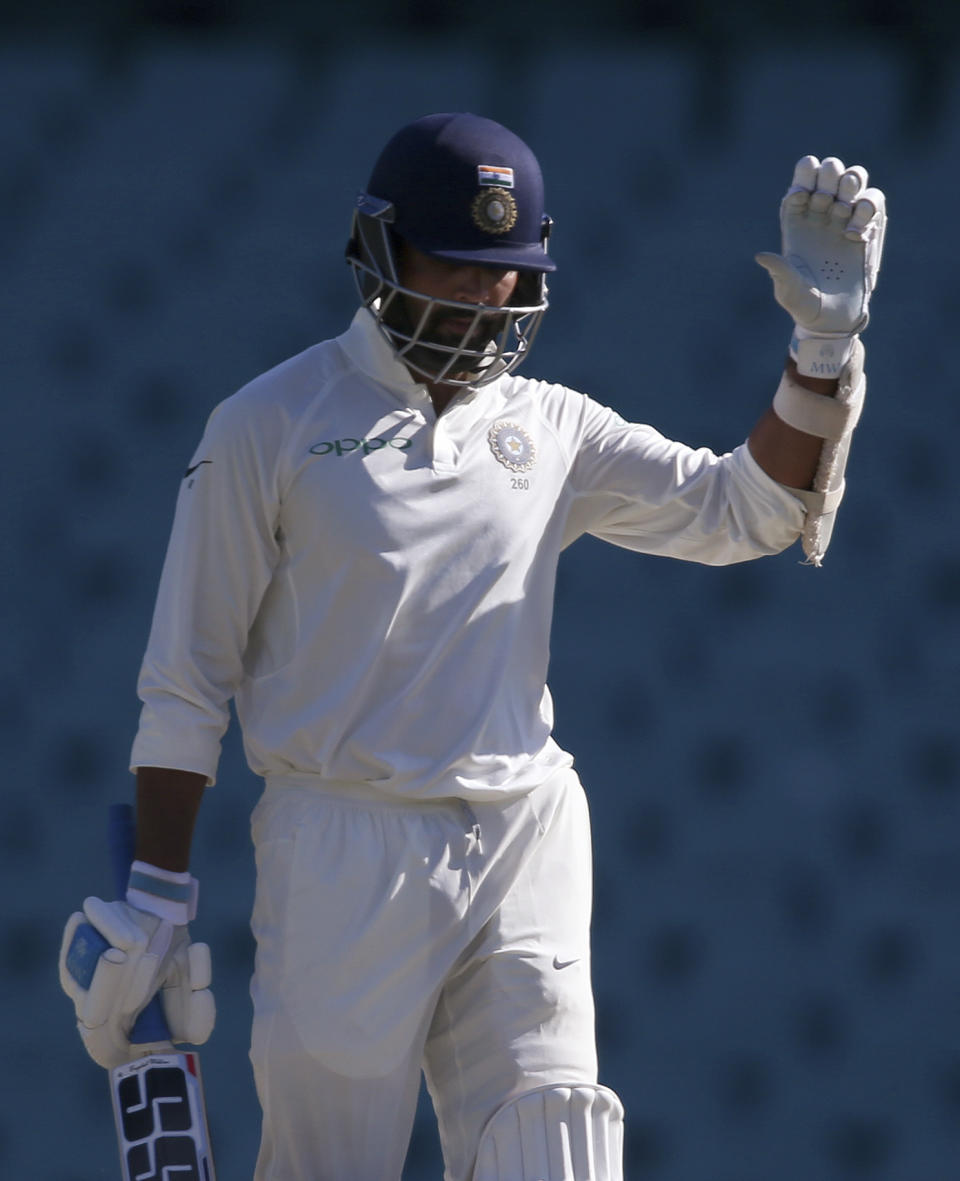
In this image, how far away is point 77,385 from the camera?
4.28 meters

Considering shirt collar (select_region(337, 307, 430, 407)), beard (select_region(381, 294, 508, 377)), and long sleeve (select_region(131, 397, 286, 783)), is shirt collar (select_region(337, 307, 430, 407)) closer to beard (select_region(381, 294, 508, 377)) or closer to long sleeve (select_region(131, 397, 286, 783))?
beard (select_region(381, 294, 508, 377))

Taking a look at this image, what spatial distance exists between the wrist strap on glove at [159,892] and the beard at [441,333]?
0.70m

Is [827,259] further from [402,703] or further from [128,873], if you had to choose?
[128,873]

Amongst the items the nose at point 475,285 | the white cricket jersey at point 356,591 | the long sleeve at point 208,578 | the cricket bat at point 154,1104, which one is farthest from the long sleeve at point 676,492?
the cricket bat at point 154,1104

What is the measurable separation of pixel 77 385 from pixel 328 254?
0.49 meters

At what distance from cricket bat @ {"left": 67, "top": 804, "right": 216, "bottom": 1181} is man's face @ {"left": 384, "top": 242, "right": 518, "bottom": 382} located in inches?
32.8

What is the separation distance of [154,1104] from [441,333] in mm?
997

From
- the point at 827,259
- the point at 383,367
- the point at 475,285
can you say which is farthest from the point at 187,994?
the point at 827,259

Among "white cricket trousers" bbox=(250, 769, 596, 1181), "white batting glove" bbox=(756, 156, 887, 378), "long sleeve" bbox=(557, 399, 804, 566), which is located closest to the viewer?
"white cricket trousers" bbox=(250, 769, 596, 1181)

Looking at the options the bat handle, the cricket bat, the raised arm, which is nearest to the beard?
the raised arm

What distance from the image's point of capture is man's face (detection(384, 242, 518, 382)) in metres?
3.06

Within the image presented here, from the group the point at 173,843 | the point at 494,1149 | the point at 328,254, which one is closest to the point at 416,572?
the point at 173,843

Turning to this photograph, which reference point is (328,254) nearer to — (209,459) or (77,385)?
(77,385)

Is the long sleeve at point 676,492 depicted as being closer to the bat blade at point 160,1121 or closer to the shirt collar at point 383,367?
the shirt collar at point 383,367
